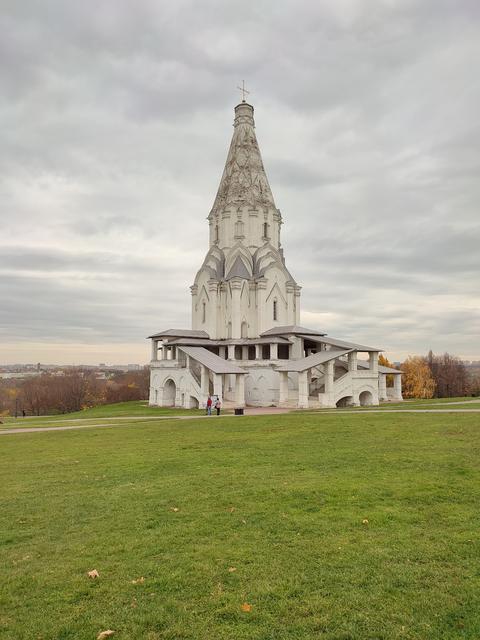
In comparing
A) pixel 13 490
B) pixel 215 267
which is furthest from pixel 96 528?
pixel 215 267

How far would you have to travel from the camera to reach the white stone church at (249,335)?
125 feet

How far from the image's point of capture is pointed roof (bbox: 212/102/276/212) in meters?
49.9

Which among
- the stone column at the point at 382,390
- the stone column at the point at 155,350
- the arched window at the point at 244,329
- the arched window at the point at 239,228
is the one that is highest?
the arched window at the point at 239,228

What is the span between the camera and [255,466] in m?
11.6

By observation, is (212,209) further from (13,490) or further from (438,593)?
(438,593)

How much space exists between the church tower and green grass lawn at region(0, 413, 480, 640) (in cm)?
3474

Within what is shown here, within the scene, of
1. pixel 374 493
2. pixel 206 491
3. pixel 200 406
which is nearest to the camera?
pixel 374 493

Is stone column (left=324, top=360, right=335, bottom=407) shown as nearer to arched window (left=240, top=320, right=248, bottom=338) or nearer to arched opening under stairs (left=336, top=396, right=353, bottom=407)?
arched opening under stairs (left=336, top=396, right=353, bottom=407)

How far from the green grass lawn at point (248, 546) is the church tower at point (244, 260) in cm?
3474

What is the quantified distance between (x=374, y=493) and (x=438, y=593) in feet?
11.7

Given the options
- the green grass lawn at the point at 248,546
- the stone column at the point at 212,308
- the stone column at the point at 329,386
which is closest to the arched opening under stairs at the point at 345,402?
the stone column at the point at 329,386

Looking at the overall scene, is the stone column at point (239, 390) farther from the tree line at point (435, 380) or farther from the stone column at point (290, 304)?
the tree line at point (435, 380)

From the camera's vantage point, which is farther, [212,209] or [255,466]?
[212,209]

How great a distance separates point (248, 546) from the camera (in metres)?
6.60
